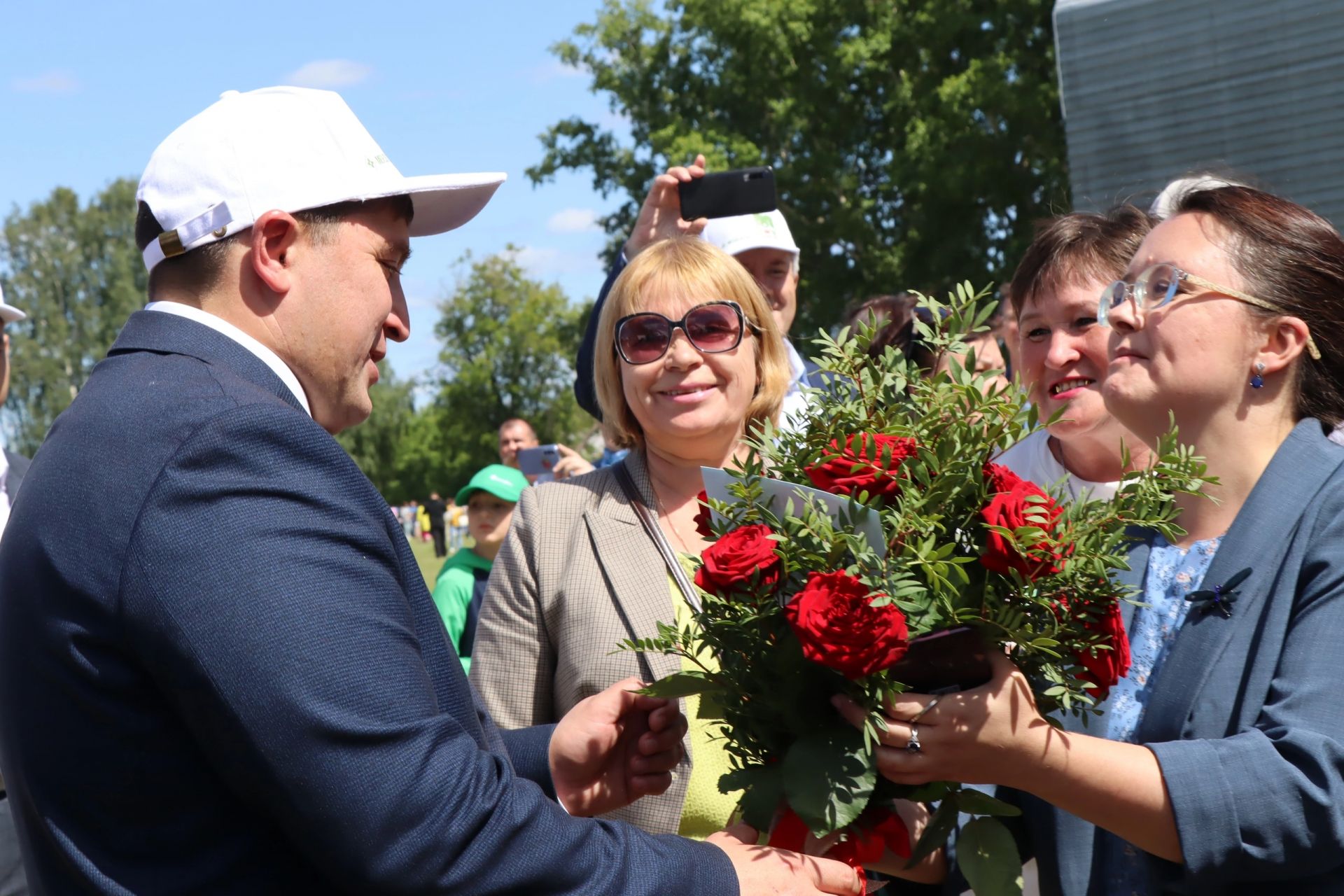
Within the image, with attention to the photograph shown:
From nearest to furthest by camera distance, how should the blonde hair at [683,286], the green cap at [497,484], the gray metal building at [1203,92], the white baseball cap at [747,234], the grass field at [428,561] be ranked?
the blonde hair at [683,286]
the white baseball cap at [747,234]
the gray metal building at [1203,92]
the green cap at [497,484]
the grass field at [428,561]

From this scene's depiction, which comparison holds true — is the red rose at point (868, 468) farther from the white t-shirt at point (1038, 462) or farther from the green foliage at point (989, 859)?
the white t-shirt at point (1038, 462)

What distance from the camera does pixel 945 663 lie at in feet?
6.41

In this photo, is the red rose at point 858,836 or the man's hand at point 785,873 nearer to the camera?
the man's hand at point 785,873

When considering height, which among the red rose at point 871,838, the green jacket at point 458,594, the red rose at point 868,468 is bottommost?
the green jacket at point 458,594

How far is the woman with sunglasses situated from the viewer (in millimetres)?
3096

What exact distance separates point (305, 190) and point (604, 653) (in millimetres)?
1460

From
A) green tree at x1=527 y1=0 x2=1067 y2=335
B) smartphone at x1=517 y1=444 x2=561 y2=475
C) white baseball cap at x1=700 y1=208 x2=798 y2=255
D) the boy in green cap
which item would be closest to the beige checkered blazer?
white baseball cap at x1=700 y1=208 x2=798 y2=255

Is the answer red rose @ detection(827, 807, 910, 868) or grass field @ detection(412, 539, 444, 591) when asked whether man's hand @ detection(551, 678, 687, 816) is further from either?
grass field @ detection(412, 539, 444, 591)

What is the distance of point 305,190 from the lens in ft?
6.78

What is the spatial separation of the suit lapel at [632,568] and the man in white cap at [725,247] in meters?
0.51

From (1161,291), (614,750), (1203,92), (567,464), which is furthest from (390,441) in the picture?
(1161,291)

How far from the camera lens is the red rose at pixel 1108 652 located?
1946 mm

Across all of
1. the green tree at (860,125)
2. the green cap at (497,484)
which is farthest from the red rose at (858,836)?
the green tree at (860,125)

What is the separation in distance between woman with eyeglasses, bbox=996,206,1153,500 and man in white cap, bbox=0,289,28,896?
268cm
